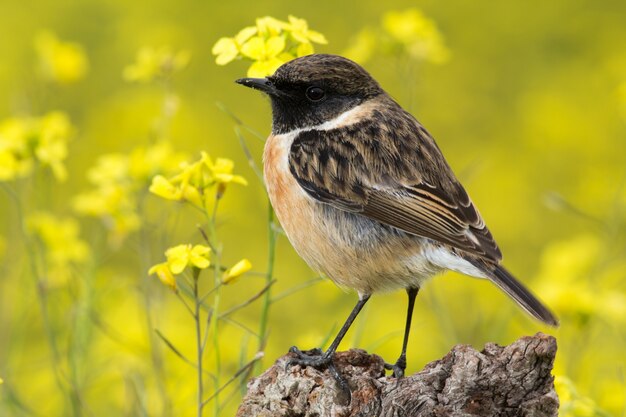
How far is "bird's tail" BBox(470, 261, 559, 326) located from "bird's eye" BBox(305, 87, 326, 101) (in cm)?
110

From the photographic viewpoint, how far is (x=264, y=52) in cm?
476

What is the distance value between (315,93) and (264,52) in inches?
15.7

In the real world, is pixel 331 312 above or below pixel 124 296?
above

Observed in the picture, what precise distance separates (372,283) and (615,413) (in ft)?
5.32

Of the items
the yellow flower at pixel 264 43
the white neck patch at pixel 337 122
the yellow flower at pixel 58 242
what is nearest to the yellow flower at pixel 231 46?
the yellow flower at pixel 264 43

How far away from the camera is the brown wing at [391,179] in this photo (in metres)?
4.59

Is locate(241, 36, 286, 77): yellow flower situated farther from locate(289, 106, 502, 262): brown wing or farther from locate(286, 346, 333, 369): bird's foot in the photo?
locate(286, 346, 333, 369): bird's foot

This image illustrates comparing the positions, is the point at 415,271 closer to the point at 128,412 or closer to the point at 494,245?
the point at 494,245

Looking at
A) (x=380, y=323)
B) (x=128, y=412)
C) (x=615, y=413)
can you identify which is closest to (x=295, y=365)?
(x=128, y=412)

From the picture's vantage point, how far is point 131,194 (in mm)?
5699

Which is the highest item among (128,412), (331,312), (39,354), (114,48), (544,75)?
(544,75)

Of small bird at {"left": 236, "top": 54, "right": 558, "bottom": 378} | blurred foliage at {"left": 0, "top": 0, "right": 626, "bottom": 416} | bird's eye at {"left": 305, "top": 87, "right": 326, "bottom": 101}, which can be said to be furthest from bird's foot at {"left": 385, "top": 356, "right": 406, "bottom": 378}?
bird's eye at {"left": 305, "top": 87, "right": 326, "bottom": 101}

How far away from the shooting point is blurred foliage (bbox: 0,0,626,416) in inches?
209

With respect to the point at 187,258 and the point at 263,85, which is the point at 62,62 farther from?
the point at 187,258
